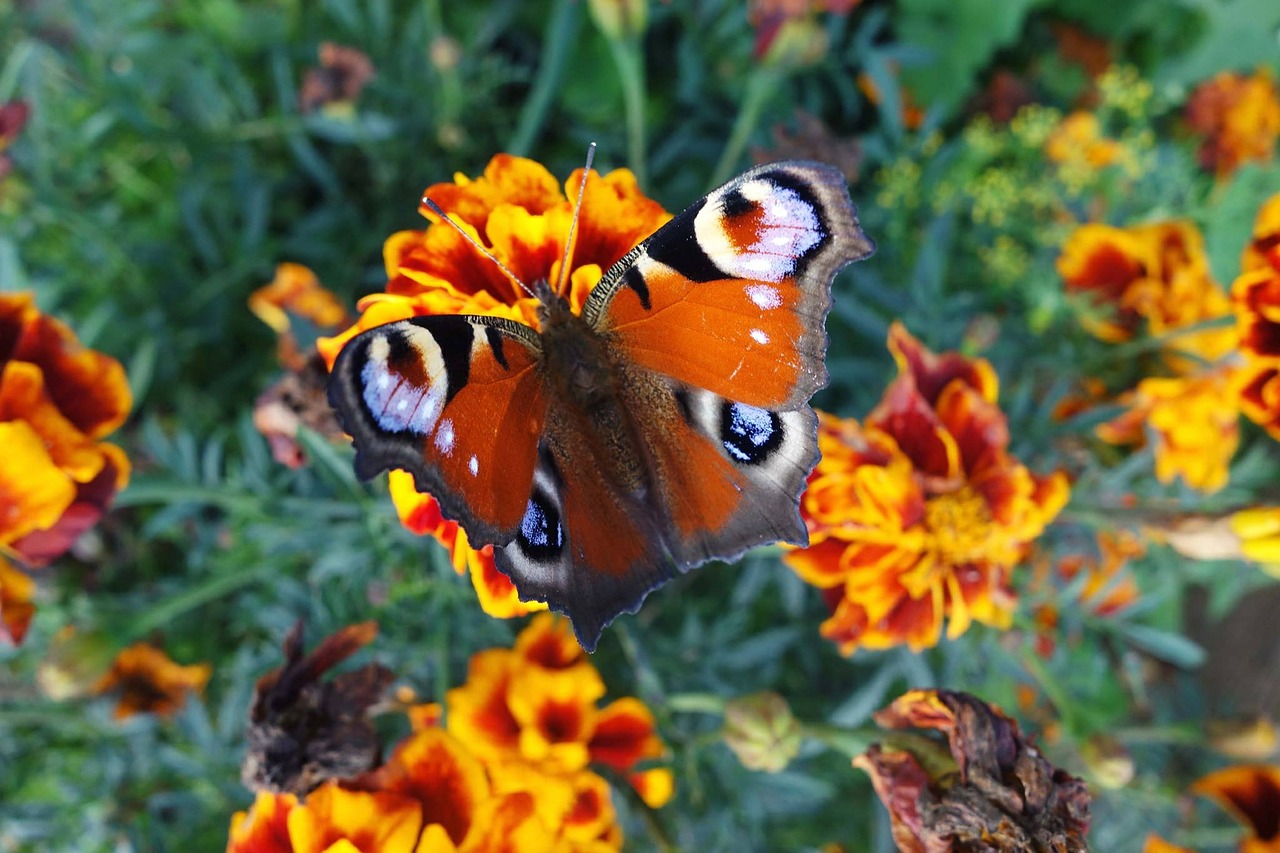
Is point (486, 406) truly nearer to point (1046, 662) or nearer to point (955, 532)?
point (955, 532)

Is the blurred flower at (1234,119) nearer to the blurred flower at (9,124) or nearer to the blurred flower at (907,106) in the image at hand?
the blurred flower at (907,106)

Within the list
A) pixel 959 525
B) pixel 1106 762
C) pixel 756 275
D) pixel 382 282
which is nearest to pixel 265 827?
pixel 756 275

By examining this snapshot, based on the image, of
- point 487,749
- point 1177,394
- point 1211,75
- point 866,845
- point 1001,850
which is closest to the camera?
point 1001,850

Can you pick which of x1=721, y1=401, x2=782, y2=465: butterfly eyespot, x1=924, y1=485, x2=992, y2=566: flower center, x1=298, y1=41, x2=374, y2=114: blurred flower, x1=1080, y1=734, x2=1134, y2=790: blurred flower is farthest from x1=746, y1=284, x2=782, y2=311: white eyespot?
x1=298, y1=41, x2=374, y2=114: blurred flower

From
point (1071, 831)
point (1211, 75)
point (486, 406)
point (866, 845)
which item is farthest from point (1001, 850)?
point (1211, 75)

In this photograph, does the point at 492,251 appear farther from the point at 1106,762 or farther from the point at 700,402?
the point at 1106,762

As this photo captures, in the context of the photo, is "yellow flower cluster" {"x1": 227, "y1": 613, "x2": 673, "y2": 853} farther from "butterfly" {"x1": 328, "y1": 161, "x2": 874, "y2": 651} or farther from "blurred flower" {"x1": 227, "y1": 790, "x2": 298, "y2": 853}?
"butterfly" {"x1": 328, "y1": 161, "x2": 874, "y2": 651}

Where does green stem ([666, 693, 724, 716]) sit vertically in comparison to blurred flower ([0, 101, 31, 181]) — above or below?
below
